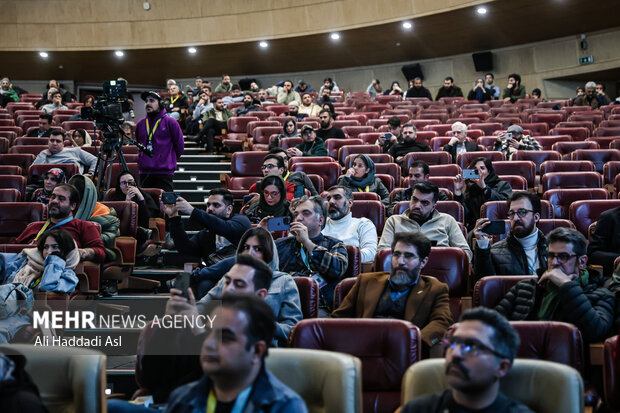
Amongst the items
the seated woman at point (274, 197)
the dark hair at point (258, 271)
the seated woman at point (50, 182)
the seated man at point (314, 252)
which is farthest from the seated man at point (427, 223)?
the seated woman at point (50, 182)

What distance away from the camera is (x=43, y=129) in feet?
26.3

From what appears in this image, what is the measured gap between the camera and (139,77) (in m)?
16.8

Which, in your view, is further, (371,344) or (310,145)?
(310,145)

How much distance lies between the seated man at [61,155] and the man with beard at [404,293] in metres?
3.81

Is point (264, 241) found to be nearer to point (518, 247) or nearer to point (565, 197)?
point (518, 247)

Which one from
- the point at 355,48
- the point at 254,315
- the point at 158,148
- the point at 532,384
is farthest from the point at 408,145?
the point at 355,48

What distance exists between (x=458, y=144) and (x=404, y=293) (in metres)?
4.16

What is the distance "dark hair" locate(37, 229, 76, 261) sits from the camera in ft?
11.7

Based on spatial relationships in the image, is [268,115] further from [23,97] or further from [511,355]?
[511,355]

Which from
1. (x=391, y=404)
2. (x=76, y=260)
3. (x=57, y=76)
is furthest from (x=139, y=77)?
(x=391, y=404)

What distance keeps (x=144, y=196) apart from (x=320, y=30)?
31.3ft

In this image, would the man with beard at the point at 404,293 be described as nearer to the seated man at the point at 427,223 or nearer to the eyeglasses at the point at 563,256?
the eyeglasses at the point at 563,256

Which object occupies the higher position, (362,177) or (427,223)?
(362,177)

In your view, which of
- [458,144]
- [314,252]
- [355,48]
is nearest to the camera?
[314,252]
